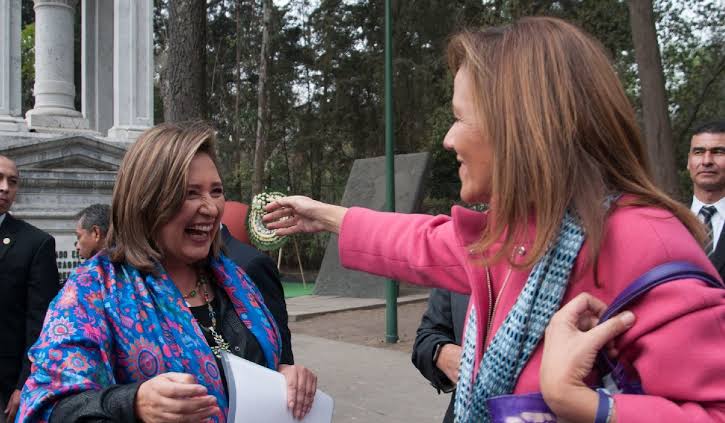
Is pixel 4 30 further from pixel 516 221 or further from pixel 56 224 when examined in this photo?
pixel 516 221

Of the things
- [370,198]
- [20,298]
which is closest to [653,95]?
[370,198]

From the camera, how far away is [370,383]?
743cm

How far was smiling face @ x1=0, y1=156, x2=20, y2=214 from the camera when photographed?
14.5 ft

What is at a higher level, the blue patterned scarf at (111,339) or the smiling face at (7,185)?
the smiling face at (7,185)

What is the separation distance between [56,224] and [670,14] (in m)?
16.5

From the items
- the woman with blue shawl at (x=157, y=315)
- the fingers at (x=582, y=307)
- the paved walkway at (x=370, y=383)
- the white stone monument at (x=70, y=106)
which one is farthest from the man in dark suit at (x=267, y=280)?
the white stone monument at (x=70, y=106)

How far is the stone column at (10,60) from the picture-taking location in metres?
10.4

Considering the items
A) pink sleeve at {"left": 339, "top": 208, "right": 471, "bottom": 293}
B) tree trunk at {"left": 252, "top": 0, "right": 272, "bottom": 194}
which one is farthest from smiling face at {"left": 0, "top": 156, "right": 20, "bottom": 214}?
tree trunk at {"left": 252, "top": 0, "right": 272, "bottom": 194}

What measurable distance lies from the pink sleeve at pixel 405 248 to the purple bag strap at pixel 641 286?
521mm

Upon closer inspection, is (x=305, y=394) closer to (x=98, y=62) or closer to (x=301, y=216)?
(x=301, y=216)

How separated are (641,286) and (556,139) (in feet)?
1.00

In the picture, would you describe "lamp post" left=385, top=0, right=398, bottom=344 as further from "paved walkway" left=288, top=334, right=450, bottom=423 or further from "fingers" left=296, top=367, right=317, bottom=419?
"fingers" left=296, top=367, right=317, bottom=419

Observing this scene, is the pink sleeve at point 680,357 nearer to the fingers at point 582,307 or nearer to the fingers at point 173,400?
the fingers at point 582,307

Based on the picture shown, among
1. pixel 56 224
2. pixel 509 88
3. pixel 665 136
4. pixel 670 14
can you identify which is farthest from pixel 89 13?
pixel 670 14
